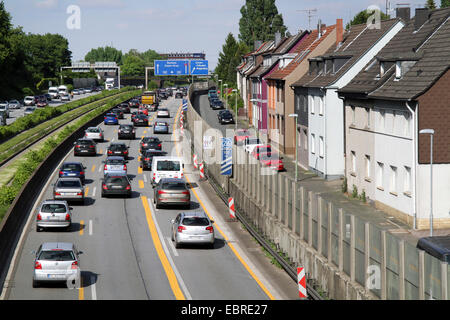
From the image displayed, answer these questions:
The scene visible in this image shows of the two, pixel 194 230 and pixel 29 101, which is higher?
pixel 29 101

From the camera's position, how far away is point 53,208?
35.4 metres

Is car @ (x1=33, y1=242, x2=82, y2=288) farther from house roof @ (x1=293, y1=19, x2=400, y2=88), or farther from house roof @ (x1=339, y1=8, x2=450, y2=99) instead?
house roof @ (x1=293, y1=19, x2=400, y2=88)

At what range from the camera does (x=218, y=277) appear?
89.8ft

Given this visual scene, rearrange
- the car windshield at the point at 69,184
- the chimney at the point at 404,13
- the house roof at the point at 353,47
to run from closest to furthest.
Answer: the car windshield at the point at 69,184
the chimney at the point at 404,13
the house roof at the point at 353,47

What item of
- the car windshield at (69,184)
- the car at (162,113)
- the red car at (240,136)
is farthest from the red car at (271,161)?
the car at (162,113)

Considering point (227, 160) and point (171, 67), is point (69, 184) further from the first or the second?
point (171, 67)

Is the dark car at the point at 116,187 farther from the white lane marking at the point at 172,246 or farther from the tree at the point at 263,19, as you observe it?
the tree at the point at 263,19

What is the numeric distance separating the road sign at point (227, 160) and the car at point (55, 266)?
20.7m

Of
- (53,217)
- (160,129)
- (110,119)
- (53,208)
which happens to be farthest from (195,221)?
(110,119)

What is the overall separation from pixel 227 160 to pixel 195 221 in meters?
13.9

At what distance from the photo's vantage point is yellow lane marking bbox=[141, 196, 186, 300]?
2520cm

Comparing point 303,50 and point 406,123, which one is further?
point 303,50

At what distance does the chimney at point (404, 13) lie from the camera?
5281 centimetres
